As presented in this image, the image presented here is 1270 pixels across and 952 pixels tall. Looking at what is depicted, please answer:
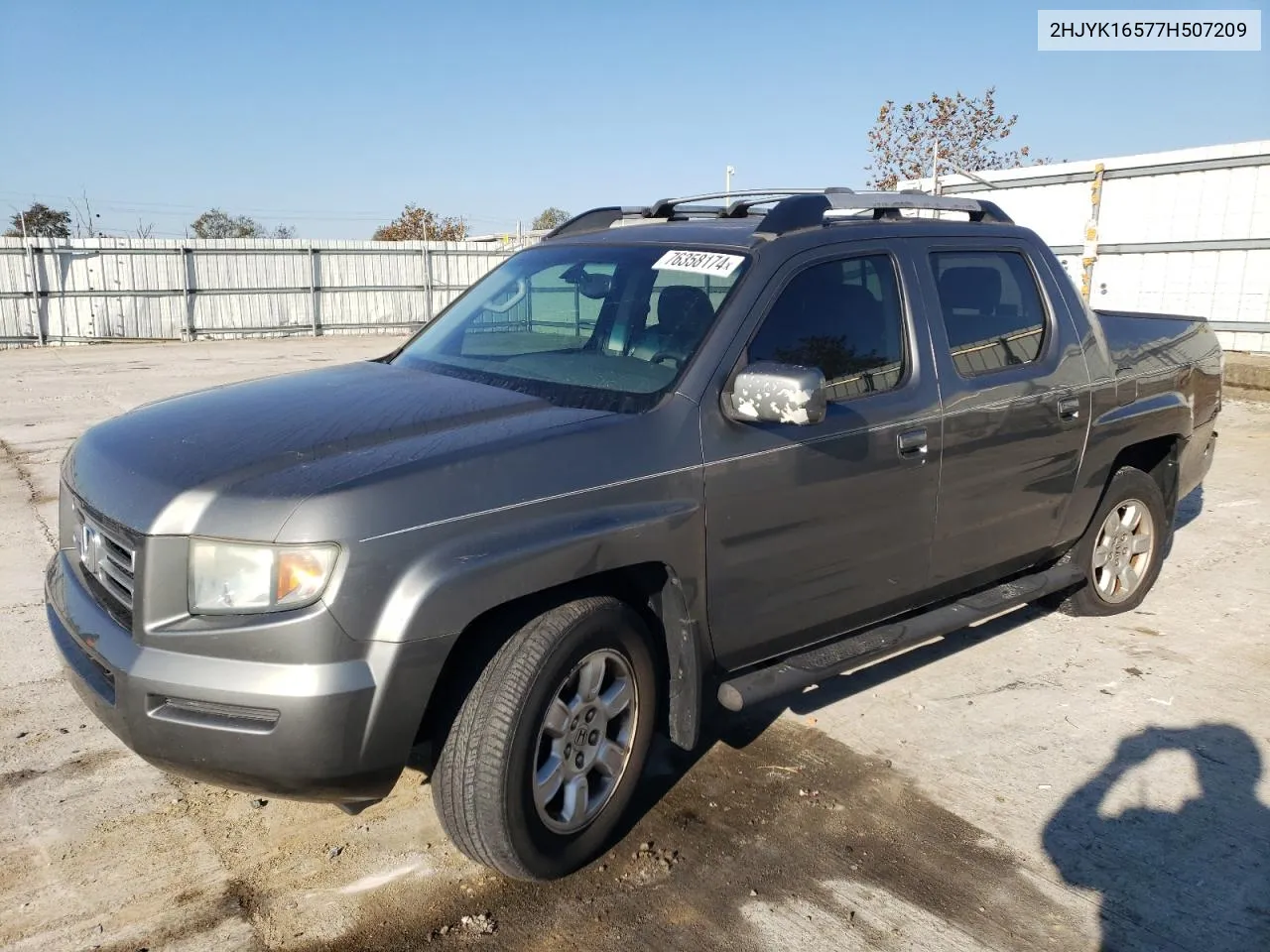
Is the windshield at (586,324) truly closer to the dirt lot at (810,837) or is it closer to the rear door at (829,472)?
the rear door at (829,472)

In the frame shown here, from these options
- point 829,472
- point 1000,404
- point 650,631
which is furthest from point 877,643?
point 1000,404

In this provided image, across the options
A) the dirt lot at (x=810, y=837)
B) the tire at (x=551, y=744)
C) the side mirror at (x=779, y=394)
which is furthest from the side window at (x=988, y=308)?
the tire at (x=551, y=744)

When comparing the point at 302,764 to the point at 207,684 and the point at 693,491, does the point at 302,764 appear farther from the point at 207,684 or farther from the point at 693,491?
the point at 693,491

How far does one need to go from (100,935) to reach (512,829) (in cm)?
114

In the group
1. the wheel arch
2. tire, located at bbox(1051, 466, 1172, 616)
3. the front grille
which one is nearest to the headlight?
the front grille

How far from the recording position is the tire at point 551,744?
2775 mm

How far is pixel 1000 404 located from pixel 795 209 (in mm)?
1184

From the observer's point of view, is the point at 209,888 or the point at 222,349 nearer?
the point at 209,888

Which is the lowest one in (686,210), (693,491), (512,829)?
(512,829)

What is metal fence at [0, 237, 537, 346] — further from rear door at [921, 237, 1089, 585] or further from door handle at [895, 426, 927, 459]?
door handle at [895, 426, 927, 459]

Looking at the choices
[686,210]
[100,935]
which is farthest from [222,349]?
[100,935]

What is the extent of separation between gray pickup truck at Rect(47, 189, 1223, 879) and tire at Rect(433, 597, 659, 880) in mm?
11

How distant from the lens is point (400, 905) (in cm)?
295

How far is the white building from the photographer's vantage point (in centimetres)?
1283
